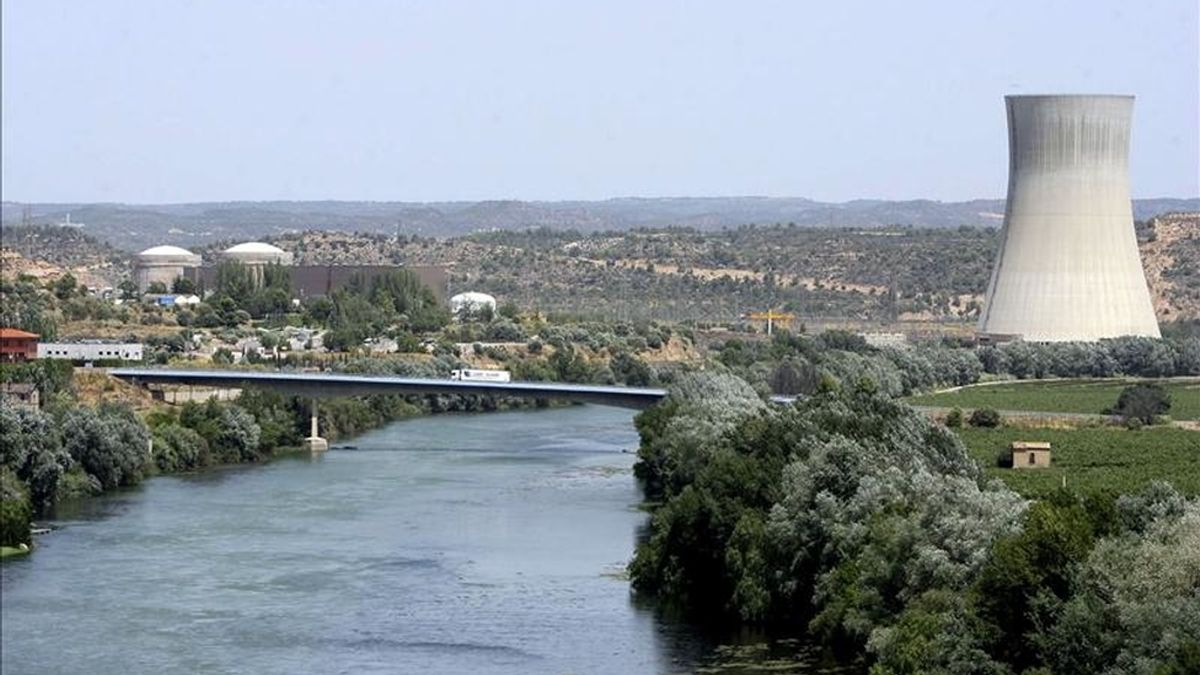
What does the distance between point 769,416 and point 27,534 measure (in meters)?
9.55

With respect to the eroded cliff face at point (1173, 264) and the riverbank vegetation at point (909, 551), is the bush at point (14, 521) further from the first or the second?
the eroded cliff face at point (1173, 264)

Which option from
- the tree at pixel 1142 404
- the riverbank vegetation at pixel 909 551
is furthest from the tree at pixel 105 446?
the tree at pixel 1142 404

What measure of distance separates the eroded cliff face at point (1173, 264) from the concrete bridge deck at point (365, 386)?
33.4 m

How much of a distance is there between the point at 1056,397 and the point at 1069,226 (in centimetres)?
334

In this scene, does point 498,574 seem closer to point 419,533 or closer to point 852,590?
point 419,533

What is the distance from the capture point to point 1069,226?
52844mm

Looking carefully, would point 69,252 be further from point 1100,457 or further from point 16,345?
point 1100,457

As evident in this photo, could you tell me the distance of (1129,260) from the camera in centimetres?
5484

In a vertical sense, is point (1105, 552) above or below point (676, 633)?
above

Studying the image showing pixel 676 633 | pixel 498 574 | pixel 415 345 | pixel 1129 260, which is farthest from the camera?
pixel 415 345

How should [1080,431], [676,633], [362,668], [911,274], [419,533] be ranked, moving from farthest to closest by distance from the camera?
[911,274] → [1080,431] → [419,533] → [676,633] → [362,668]

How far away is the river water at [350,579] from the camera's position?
25641 millimetres

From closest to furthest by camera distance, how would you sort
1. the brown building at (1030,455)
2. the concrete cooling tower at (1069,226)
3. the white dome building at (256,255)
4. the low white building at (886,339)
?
the brown building at (1030,455)
the concrete cooling tower at (1069,226)
the low white building at (886,339)
the white dome building at (256,255)

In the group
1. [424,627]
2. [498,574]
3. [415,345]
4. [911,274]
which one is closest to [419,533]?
[498,574]
